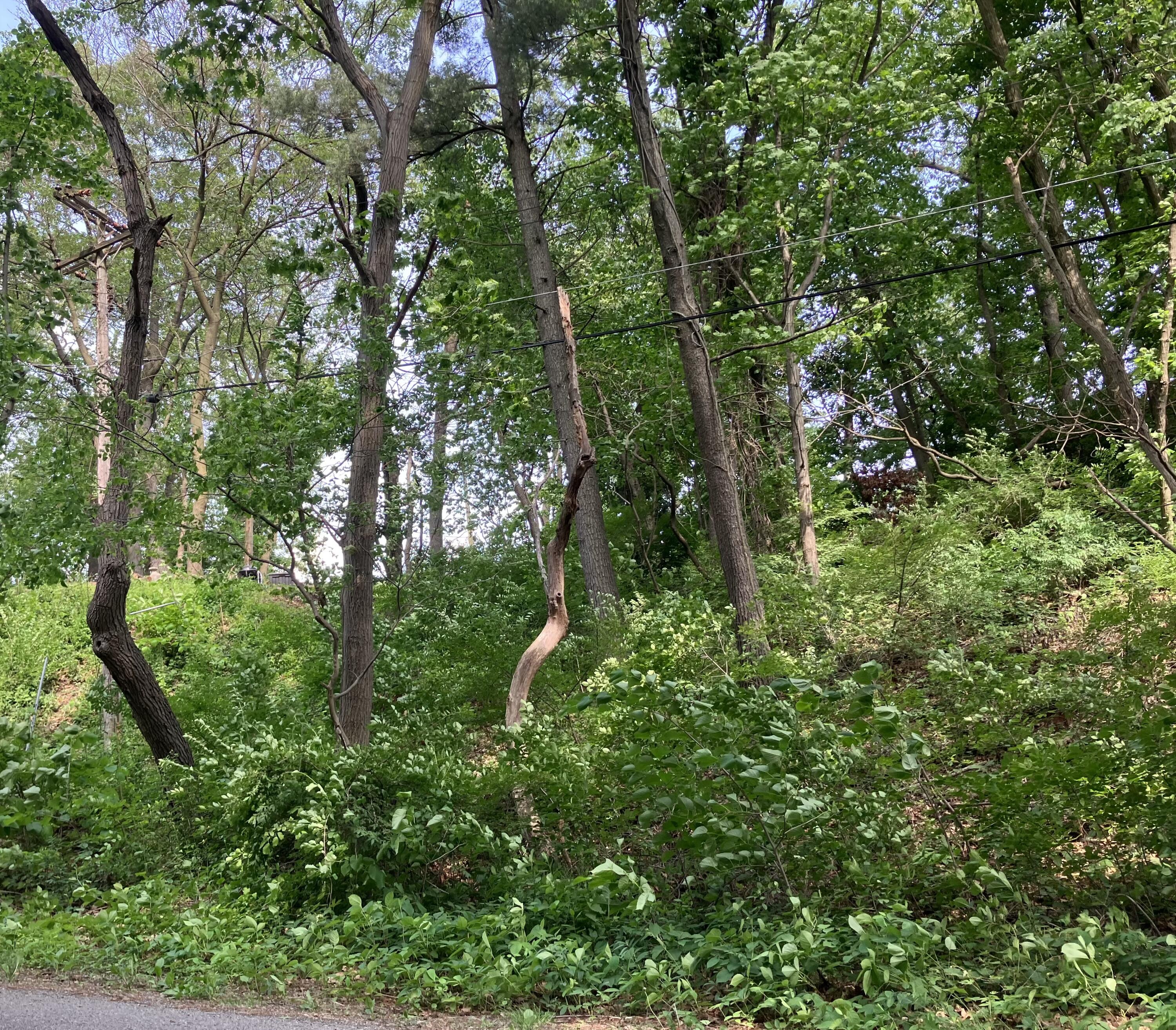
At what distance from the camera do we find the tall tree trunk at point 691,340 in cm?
989

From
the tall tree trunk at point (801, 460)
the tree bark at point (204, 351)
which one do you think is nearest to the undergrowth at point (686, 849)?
the tall tree trunk at point (801, 460)

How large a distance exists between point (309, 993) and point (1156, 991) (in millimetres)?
4029

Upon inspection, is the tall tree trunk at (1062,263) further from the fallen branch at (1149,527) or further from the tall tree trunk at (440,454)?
the tall tree trunk at (440,454)

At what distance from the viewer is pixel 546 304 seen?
478 inches

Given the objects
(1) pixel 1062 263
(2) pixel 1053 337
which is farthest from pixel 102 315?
(2) pixel 1053 337

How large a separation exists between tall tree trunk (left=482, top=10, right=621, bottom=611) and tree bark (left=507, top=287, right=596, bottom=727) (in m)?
3.59

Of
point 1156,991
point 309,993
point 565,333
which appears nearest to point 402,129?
point 565,333

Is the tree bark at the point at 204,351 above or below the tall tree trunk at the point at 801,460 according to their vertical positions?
above

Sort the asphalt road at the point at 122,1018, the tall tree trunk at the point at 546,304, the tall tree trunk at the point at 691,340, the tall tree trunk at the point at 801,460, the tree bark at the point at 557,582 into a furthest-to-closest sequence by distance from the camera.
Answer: the tall tree trunk at the point at 546,304
the tall tree trunk at the point at 801,460
the tall tree trunk at the point at 691,340
the tree bark at the point at 557,582
the asphalt road at the point at 122,1018

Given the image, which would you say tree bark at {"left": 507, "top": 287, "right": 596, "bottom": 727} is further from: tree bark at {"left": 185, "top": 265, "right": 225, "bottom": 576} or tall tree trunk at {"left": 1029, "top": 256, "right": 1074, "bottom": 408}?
tall tree trunk at {"left": 1029, "top": 256, "right": 1074, "bottom": 408}

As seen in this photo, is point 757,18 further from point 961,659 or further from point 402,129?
point 961,659

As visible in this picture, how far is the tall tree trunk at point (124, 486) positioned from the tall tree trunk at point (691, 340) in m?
5.56

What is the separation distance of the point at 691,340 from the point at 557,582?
13.2 feet

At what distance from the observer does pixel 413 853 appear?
5.72 m
